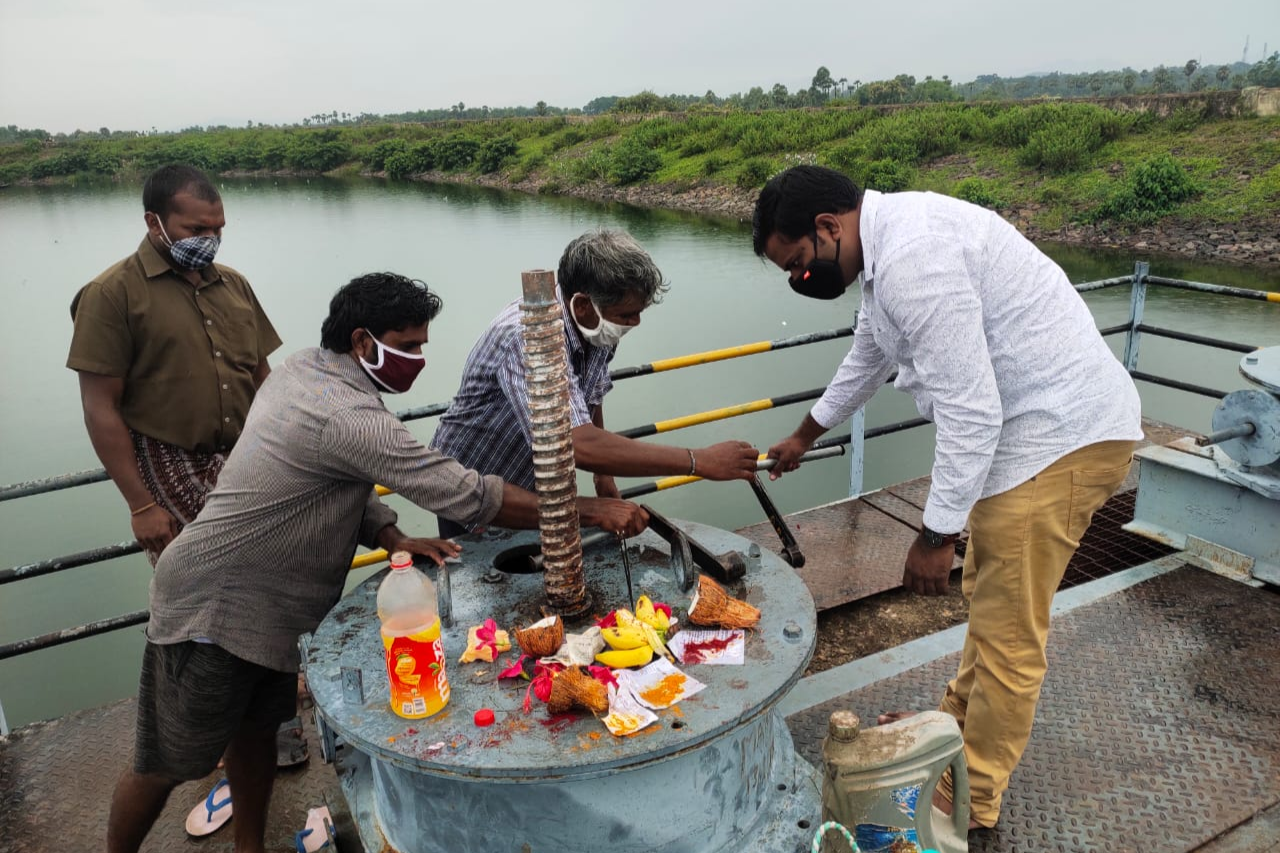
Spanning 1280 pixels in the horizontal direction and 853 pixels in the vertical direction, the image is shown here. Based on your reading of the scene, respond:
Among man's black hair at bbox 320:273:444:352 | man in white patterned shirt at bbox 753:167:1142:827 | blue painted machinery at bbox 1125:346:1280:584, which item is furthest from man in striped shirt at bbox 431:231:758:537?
blue painted machinery at bbox 1125:346:1280:584

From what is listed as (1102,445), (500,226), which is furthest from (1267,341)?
(500,226)

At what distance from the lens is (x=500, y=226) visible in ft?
61.9

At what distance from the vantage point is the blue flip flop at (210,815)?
2342mm

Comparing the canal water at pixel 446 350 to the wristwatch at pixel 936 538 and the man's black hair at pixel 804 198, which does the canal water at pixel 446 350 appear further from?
the wristwatch at pixel 936 538

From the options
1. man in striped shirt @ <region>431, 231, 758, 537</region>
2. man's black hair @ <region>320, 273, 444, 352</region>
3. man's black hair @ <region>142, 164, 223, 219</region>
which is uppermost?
man's black hair @ <region>142, 164, 223, 219</region>

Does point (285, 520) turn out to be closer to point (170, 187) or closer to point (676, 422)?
point (170, 187)

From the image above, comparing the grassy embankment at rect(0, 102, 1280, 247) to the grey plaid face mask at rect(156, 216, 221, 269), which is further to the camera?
the grassy embankment at rect(0, 102, 1280, 247)

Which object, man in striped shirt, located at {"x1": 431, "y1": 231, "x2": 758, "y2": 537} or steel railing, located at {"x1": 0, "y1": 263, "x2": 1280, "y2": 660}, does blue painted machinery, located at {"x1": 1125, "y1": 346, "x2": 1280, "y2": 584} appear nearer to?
steel railing, located at {"x1": 0, "y1": 263, "x2": 1280, "y2": 660}

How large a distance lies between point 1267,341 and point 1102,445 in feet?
31.1

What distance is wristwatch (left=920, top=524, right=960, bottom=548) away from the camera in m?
2.00

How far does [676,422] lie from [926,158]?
848 inches

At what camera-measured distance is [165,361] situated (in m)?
2.52

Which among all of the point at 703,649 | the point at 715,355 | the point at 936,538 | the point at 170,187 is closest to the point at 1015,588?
the point at 936,538

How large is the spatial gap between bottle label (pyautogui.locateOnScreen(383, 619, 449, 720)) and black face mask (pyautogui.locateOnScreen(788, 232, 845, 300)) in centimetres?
120
